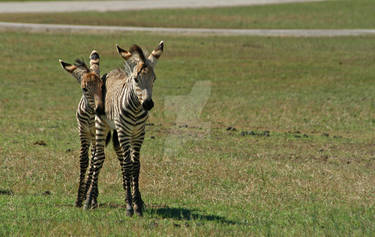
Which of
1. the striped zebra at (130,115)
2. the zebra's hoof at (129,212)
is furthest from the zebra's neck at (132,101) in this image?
the zebra's hoof at (129,212)

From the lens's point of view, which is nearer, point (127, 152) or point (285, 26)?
point (127, 152)

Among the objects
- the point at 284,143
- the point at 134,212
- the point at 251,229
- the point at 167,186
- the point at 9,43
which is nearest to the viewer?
the point at 251,229

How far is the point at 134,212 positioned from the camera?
10.7 meters

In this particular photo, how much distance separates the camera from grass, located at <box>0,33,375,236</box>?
10.4 meters

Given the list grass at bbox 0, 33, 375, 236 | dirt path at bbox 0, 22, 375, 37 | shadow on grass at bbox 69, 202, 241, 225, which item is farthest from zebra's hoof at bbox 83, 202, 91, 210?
dirt path at bbox 0, 22, 375, 37

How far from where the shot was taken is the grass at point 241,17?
56812mm

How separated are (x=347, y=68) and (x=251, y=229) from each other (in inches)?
1042

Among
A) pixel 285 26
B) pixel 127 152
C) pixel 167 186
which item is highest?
pixel 127 152

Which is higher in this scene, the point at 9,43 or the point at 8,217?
the point at 8,217

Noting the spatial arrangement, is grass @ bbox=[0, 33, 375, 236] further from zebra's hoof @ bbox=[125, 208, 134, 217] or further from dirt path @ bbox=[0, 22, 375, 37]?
dirt path @ bbox=[0, 22, 375, 37]

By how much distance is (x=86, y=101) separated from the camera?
37.0 ft

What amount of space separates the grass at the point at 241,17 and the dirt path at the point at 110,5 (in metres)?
4.65

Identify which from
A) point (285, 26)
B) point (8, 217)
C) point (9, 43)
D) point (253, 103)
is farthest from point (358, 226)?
point (285, 26)

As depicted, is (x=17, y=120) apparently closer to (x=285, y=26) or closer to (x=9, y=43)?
(x=9, y=43)
